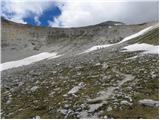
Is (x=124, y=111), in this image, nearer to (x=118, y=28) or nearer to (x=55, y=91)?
(x=55, y=91)

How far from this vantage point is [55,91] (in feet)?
105

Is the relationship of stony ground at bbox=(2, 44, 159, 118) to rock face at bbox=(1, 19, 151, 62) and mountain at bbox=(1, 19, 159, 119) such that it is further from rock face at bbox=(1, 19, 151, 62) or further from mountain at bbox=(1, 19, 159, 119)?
rock face at bbox=(1, 19, 151, 62)

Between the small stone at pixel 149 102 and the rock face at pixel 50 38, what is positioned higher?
the rock face at pixel 50 38

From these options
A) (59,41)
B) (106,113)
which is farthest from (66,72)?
(59,41)

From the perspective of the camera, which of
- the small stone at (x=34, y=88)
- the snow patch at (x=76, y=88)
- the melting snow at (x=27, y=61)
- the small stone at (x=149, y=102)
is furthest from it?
the melting snow at (x=27, y=61)

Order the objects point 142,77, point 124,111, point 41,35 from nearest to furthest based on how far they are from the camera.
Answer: point 124,111, point 142,77, point 41,35

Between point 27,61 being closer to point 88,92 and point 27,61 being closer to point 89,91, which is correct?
point 89,91

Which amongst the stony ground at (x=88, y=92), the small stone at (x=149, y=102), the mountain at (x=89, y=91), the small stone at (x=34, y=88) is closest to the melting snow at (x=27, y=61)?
the mountain at (x=89, y=91)

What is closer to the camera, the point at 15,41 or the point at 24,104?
the point at 24,104

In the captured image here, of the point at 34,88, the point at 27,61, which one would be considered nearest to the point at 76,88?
the point at 34,88

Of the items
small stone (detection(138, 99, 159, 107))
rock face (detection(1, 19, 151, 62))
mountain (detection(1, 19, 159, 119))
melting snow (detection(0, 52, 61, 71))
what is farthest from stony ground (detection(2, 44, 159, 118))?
rock face (detection(1, 19, 151, 62))

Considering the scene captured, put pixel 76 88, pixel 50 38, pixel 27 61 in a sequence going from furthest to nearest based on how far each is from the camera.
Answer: pixel 50 38
pixel 27 61
pixel 76 88

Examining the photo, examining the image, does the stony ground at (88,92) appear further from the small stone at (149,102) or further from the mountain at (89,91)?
the small stone at (149,102)

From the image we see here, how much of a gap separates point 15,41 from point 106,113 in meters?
78.1
